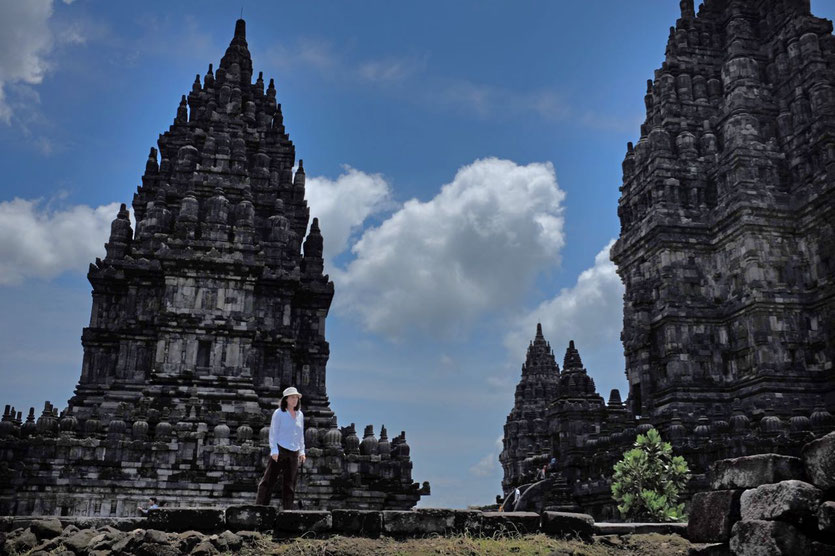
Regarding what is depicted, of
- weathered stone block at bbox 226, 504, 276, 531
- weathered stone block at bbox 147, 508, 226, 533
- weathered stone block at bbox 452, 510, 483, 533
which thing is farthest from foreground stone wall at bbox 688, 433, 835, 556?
weathered stone block at bbox 147, 508, 226, 533

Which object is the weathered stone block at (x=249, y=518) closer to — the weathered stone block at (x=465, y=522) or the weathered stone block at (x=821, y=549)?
the weathered stone block at (x=465, y=522)

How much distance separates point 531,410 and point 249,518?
52701 mm

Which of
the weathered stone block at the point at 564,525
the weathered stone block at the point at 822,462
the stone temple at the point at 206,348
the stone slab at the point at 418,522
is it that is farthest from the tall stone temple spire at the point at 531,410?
the weathered stone block at the point at 822,462

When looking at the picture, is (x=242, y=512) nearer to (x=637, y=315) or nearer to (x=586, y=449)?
(x=586, y=449)

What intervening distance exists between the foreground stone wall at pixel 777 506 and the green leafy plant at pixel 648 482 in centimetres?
1421

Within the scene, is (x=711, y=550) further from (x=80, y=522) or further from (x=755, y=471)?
(x=80, y=522)

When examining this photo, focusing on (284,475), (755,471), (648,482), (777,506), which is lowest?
(777,506)

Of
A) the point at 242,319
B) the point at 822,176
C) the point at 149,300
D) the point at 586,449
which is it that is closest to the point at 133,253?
the point at 149,300

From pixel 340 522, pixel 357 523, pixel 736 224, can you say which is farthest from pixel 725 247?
pixel 340 522

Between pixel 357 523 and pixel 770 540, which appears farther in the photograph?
pixel 357 523

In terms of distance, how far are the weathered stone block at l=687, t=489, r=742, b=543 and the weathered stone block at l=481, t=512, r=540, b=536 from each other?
223 cm

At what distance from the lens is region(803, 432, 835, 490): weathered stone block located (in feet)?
28.4

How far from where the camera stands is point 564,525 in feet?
37.2

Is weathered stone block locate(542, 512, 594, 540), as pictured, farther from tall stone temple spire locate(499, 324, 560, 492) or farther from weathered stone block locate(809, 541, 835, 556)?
tall stone temple spire locate(499, 324, 560, 492)
